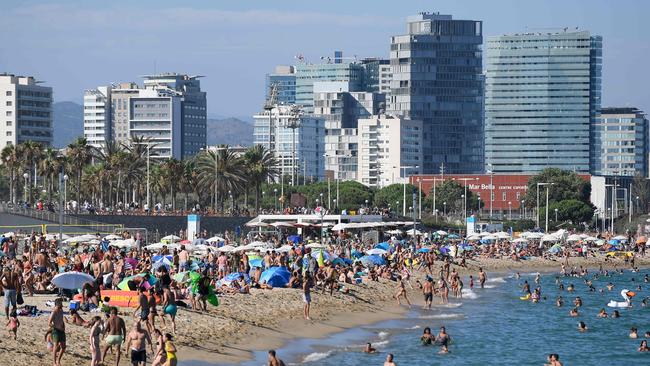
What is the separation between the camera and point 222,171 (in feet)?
A: 355

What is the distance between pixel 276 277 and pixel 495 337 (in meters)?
8.66

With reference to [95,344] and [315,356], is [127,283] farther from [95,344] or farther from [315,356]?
[95,344]

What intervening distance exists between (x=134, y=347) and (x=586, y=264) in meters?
68.7

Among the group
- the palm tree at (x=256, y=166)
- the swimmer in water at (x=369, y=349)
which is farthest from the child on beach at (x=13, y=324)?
the palm tree at (x=256, y=166)

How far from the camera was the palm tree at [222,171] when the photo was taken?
354 ft

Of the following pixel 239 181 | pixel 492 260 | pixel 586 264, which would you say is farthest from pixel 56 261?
pixel 239 181

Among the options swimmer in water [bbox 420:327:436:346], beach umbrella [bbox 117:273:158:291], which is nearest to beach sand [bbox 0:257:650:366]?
beach umbrella [bbox 117:273:158:291]

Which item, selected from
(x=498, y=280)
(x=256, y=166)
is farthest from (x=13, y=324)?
(x=256, y=166)

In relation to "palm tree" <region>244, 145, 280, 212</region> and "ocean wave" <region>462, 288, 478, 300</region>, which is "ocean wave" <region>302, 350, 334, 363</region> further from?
"palm tree" <region>244, 145, 280, 212</region>

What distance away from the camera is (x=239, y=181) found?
109 metres

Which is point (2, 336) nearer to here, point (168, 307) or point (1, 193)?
point (168, 307)

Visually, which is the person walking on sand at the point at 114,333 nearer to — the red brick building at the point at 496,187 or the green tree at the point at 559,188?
the green tree at the point at 559,188

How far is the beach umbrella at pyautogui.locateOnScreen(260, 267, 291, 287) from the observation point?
4656 cm

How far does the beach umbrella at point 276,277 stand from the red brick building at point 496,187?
131m
